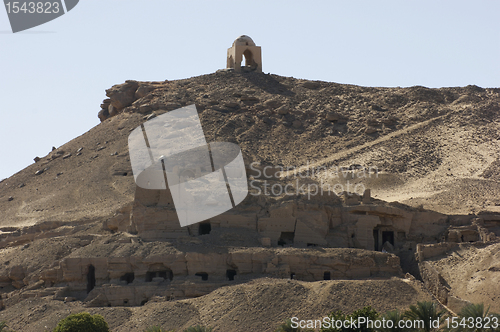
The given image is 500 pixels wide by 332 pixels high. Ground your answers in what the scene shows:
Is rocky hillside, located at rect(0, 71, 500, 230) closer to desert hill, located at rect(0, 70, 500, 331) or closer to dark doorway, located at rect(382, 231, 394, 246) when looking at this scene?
desert hill, located at rect(0, 70, 500, 331)

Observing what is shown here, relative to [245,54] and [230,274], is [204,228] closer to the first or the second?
[230,274]

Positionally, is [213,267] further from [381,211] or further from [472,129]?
[472,129]

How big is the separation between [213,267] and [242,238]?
7.78 feet

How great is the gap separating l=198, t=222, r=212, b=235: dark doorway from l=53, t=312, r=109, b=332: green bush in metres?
8.58

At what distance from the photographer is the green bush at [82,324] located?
26.5 m

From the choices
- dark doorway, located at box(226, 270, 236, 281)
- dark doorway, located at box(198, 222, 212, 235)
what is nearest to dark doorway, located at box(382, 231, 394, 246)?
dark doorway, located at box(226, 270, 236, 281)

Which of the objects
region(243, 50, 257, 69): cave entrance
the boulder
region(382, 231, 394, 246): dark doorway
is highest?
region(243, 50, 257, 69): cave entrance

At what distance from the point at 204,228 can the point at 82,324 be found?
9724mm

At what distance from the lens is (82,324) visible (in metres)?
26.8

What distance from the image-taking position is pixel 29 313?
103 feet

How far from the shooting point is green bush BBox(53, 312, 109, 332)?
1044 inches

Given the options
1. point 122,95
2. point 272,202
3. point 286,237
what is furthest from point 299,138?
point 286,237

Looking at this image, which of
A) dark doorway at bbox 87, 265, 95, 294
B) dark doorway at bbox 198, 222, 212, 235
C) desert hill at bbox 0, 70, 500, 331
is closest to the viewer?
desert hill at bbox 0, 70, 500, 331

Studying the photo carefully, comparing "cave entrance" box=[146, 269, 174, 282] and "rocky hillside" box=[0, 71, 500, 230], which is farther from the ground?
"rocky hillside" box=[0, 71, 500, 230]
